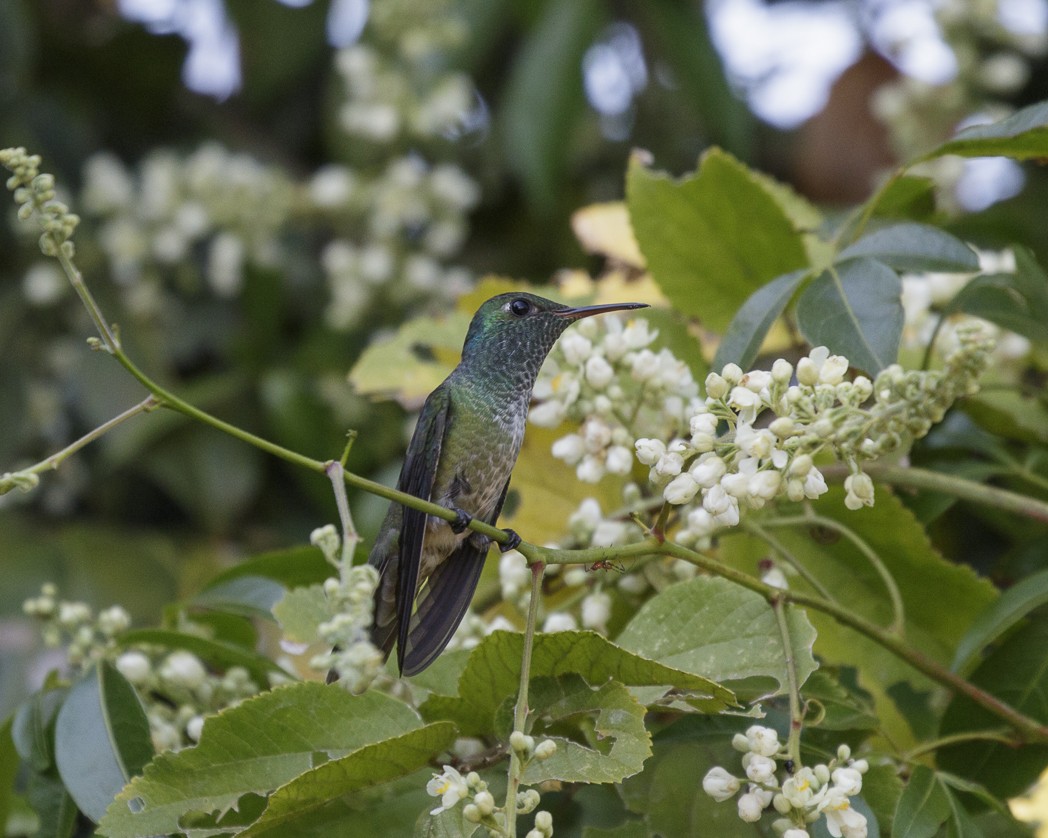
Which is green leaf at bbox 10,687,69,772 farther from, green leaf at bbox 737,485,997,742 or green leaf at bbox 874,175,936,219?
green leaf at bbox 874,175,936,219

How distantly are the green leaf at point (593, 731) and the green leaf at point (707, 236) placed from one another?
0.47m

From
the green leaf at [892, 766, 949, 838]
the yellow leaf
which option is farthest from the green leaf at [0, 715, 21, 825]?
the yellow leaf

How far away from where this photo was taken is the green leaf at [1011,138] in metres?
0.88

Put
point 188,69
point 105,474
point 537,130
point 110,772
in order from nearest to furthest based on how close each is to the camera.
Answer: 1. point 110,772
2. point 537,130
3. point 105,474
4. point 188,69

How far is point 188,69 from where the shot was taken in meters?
2.63

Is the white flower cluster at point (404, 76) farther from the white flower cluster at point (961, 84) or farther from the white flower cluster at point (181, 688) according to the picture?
the white flower cluster at point (181, 688)

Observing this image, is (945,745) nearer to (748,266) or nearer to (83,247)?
(748,266)

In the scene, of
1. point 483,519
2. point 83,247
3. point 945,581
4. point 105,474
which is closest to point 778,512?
point 945,581

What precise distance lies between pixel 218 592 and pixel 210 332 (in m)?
1.43

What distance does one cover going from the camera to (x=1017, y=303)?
3.37ft

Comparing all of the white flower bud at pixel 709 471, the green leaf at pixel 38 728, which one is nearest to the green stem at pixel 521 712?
the white flower bud at pixel 709 471

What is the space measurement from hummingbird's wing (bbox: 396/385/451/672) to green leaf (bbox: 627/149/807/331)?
0.28 m

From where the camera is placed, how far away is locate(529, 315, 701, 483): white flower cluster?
97cm

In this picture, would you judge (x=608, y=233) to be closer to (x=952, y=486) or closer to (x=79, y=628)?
(x=952, y=486)
